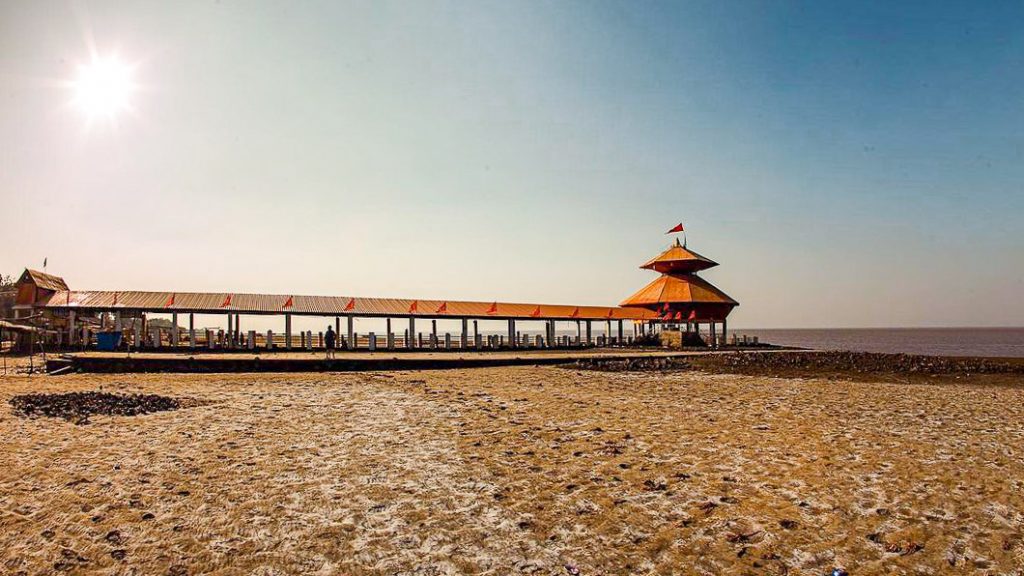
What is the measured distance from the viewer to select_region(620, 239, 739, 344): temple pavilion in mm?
46438

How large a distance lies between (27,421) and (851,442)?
16.3 meters

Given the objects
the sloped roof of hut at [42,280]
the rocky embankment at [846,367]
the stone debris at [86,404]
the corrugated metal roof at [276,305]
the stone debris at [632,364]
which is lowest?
the rocky embankment at [846,367]

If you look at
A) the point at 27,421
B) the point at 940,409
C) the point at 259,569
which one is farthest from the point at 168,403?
the point at 940,409

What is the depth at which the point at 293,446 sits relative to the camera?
961cm

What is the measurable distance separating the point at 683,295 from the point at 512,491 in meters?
42.0

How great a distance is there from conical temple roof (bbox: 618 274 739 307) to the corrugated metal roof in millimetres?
11570

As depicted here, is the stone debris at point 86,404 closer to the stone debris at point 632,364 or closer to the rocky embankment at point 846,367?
the stone debris at point 632,364

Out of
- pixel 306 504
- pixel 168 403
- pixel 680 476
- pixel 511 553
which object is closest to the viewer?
pixel 511 553

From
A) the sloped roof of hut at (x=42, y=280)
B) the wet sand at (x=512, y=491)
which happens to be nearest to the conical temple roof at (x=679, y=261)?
the wet sand at (x=512, y=491)

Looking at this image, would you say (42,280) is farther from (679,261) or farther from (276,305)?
(679,261)

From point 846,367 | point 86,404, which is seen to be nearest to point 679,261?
point 846,367

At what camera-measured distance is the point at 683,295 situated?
46.8m

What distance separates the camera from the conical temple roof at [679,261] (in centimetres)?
4869

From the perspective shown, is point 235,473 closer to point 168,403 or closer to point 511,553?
point 511,553
